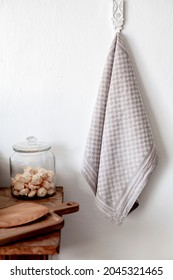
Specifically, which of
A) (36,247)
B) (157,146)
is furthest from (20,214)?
(157,146)

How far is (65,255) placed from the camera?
4.55 feet

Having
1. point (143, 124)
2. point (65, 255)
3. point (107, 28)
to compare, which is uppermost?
point (107, 28)

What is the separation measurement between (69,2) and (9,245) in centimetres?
83

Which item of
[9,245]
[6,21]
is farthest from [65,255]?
[6,21]

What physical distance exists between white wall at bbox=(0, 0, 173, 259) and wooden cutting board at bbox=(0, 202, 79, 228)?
276 mm

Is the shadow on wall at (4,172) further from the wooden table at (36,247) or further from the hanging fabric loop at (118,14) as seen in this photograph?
the hanging fabric loop at (118,14)

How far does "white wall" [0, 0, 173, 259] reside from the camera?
1264 mm

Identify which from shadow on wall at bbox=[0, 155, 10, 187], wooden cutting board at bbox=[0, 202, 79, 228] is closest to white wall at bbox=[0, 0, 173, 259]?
shadow on wall at bbox=[0, 155, 10, 187]

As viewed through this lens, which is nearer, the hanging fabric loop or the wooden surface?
the wooden surface

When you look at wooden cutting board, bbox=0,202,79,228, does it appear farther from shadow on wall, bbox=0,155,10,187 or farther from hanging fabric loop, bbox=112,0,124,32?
hanging fabric loop, bbox=112,0,124,32

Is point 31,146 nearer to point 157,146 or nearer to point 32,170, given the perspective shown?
point 32,170

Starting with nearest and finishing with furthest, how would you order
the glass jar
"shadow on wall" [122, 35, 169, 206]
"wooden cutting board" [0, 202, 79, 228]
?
"wooden cutting board" [0, 202, 79, 228] → the glass jar → "shadow on wall" [122, 35, 169, 206]

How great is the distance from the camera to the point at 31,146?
48.0 inches

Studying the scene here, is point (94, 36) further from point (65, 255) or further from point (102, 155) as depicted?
point (65, 255)
